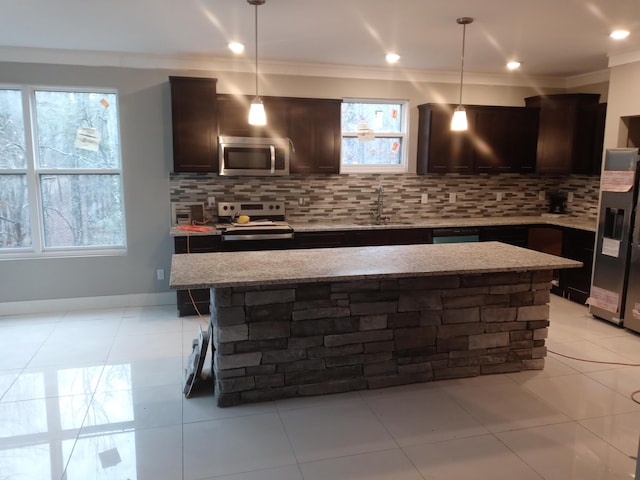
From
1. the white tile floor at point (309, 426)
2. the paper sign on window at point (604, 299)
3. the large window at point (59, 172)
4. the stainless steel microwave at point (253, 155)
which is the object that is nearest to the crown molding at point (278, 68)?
the large window at point (59, 172)

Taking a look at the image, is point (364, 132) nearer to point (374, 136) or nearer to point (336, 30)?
point (374, 136)

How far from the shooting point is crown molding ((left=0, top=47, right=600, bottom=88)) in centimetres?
464

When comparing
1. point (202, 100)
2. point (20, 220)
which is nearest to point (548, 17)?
point (202, 100)

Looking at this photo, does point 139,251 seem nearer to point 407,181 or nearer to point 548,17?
point 407,181

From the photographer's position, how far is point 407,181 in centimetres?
581

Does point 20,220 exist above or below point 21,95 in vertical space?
below

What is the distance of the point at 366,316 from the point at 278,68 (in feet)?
10.4

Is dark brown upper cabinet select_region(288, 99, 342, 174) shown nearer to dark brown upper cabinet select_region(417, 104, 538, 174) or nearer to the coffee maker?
dark brown upper cabinet select_region(417, 104, 538, 174)

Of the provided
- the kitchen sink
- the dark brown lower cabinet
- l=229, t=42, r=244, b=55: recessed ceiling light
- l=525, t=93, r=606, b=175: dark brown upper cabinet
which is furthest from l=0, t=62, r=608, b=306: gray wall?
the dark brown lower cabinet

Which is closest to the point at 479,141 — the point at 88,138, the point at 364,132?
the point at 364,132

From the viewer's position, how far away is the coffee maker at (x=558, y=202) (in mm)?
6164

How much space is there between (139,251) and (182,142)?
1282 millimetres

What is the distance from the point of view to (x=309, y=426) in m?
2.79

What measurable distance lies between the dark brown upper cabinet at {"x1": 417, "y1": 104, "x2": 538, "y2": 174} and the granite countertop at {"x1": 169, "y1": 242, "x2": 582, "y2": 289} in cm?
209
